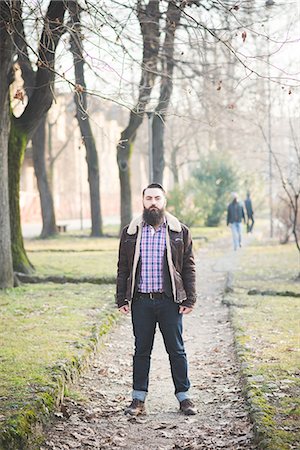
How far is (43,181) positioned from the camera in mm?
34719

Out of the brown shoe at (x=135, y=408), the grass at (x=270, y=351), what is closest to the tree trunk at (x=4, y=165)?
the grass at (x=270, y=351)

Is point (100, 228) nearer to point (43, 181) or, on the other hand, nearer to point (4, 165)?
point (43, 181)

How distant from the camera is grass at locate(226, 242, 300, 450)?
6.79 metres

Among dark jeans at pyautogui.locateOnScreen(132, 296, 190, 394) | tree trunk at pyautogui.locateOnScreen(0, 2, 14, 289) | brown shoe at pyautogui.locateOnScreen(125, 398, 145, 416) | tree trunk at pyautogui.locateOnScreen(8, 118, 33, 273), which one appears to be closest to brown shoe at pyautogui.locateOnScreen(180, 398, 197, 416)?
dark jeans at pyautogui.locateOnScreen(132, 296, 190, 394)

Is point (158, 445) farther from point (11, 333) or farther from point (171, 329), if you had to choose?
point (11, 333)

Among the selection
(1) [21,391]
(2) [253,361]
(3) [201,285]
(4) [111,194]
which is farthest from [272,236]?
(4) [111,194]

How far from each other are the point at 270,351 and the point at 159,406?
240 centimetres

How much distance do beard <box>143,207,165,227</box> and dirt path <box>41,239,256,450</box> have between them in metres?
1.87

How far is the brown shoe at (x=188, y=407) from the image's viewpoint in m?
7.84

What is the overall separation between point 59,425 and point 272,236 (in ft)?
97.5

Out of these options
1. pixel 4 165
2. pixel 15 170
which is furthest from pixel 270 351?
pixel 15 170

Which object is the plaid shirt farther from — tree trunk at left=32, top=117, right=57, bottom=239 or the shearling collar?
tree trunk at left=32, top=117, right=57, bottom=239

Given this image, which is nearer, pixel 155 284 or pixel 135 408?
pixel 155 284

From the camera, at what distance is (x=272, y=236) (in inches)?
1437
